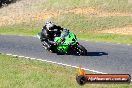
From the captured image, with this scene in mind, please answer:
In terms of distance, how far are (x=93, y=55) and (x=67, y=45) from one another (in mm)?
1465

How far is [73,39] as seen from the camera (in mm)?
20688

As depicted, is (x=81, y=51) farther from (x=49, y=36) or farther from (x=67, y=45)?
(x=49, y=36)

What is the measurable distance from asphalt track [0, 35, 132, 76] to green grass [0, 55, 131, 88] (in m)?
1.42

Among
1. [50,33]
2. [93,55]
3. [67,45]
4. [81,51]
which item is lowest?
[93,55]

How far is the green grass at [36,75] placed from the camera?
12625mm

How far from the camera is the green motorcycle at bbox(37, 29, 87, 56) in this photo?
20578 mm

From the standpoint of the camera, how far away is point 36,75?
14133 mm

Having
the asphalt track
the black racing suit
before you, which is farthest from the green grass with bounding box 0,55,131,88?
the black racing suit

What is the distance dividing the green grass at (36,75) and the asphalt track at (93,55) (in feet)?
4.67

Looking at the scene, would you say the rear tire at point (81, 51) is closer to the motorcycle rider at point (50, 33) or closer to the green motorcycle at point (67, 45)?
the green motorcycle at point (67, 45)

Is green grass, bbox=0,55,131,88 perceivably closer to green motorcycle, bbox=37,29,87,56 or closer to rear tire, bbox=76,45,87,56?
rear tire, bbox=76,45,87,56

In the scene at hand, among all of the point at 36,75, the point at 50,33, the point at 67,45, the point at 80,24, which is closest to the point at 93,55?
the point at 67,45

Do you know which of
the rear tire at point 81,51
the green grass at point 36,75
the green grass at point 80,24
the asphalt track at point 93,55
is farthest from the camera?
the green grass at point 80,24

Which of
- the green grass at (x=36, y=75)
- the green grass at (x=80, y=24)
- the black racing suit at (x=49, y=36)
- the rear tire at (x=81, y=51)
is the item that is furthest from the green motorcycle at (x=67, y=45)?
the green grass at (x=80, y=24)
